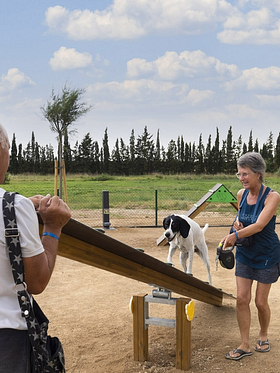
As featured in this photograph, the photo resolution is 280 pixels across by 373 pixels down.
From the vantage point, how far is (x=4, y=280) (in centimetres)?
146

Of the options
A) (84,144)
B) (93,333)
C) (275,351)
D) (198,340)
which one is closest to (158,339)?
(198,340)

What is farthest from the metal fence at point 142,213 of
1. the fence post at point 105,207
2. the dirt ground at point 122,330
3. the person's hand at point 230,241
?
the person's hand at point 230,241

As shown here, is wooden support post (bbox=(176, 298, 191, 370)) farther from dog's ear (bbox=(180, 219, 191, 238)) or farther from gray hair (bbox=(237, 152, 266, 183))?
dog's ear (bbox=(180, 219, 191, 238))

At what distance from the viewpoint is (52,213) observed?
1.60 metres

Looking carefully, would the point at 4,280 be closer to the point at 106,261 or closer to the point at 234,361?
the point at 106,261

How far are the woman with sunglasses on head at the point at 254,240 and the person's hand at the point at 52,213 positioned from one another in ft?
7.52

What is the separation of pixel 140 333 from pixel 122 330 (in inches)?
33.7

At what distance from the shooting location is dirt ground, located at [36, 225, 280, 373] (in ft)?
12.3

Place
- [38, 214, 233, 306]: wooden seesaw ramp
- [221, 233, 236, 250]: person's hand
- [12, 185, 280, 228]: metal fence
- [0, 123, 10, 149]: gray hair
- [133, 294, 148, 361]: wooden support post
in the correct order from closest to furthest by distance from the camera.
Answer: [0, 123, 10, 149]: gray hair, [38, 214, 233, 306]: wooden seesaw ramp, [221, 233, 236, 250]: person's hand, [133, 294, 148, 361]: wooden support post, [12, 185, 280, 228]: metal fence

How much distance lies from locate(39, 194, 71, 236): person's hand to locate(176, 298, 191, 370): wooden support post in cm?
239

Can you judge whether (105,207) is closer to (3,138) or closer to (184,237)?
(184,237)

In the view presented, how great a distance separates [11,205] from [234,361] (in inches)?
125

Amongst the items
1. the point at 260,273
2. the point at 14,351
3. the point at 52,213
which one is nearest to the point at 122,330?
the point at 260,273

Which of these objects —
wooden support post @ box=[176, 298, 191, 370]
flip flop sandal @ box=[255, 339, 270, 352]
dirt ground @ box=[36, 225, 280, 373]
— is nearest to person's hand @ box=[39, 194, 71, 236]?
wooden support post @ box=[176, 298, 191, 370]
